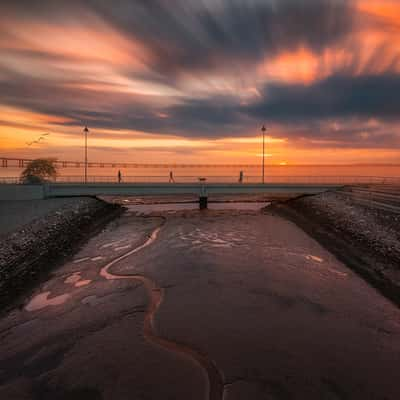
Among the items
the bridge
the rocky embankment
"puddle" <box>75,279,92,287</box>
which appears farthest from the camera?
the bridge

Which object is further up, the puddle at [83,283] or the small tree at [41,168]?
the small tree at [41,168]

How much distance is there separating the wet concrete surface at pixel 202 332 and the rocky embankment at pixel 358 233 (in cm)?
122

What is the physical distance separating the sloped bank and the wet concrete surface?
3.72 ft

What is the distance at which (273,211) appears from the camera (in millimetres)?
40906

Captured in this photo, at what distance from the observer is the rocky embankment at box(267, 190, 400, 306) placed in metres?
15.7

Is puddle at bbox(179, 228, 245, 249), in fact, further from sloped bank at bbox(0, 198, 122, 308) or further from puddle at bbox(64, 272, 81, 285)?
sloped bank at bbox(0, 198, 122, 308)

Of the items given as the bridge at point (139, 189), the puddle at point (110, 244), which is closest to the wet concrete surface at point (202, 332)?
the puddle at point (110, 244)

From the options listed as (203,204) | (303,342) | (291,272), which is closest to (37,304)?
(303,342)

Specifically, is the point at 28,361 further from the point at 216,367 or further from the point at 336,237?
the point at 336,237

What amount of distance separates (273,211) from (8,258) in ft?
109

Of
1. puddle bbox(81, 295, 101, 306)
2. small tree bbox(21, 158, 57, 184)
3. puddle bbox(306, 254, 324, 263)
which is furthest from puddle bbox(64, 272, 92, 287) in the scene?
small tree bbox(21, 158, 57, 184)

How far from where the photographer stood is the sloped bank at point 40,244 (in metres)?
14.7

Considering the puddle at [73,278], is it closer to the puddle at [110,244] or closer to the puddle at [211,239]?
the puddle at [110,244]

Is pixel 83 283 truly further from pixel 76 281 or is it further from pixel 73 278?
pixel 73 278
